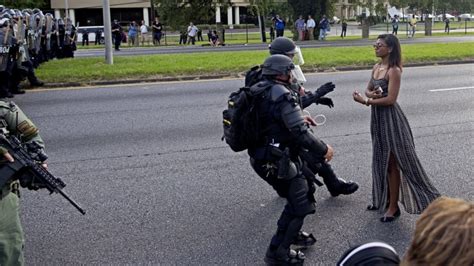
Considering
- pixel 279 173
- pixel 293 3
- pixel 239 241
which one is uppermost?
pixel 293 3

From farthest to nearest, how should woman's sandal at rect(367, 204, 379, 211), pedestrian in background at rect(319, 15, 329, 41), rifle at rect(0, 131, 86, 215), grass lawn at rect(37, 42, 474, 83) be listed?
pedestrian in background at rect(319, 15, 329, 41)
grass lawn at rect(37, 42, 474, 83)
woman's sandal at rect(367, 204, 379, 211)
rifle at rect(0, 131, 86, 215)

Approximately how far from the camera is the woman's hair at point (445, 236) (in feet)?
5.27

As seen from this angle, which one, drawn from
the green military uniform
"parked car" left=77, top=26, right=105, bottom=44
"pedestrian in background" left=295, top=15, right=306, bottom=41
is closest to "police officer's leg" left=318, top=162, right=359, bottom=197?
the green military uniform

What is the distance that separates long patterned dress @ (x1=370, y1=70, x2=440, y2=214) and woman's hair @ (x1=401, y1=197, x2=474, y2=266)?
3.41 m

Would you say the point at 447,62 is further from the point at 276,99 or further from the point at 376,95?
the point at 276,99

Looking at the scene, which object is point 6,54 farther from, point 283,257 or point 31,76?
point 283,257

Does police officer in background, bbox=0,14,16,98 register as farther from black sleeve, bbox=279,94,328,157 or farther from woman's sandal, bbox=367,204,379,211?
black sleeve, bbox=279,94,328,157

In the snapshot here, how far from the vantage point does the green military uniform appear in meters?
3.09

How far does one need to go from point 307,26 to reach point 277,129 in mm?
34655

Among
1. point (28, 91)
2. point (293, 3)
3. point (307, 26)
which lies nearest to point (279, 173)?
point (28, 91)

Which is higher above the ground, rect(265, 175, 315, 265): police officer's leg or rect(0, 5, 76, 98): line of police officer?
rect(0, 5, 76, 98): line of police officer

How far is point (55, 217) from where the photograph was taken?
5406mm

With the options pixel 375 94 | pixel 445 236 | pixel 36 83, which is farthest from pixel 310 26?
pixel 445 236

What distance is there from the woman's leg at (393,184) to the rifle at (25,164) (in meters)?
2.96
